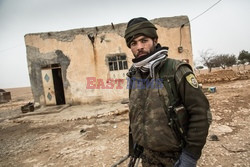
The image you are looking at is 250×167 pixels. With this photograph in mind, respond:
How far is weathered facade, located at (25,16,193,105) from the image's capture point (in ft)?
25.5

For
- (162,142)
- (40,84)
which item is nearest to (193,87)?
(162,142)

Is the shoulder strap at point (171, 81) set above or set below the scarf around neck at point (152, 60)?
below

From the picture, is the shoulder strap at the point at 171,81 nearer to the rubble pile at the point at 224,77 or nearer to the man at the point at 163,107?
the man at the point at 163,107

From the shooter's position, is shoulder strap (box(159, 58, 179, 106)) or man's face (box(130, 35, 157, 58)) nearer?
shoulder strap (box(159, 58, 179, 106))

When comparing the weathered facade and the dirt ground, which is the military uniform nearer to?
the dirt ground

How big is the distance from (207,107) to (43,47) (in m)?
8.65

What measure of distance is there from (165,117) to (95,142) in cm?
285

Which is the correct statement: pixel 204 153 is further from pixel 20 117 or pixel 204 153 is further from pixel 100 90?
pixel 20 117

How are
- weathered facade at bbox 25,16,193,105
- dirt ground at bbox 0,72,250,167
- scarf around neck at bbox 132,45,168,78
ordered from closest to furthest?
scarf around neck at bbox 132,45,168,78
dirt ground at bbox 0,72,250,167
weathered facade at bbox 25,16,193,105

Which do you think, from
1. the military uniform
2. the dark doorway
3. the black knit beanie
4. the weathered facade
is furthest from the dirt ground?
the dark doorway

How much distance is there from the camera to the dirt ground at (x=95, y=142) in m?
2.62

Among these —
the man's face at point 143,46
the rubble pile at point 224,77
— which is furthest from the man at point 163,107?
the rubble pile at point 224,77

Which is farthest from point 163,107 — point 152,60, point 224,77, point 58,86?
point 224,77

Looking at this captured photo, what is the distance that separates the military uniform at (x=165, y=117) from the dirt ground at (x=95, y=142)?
163 centimetres
